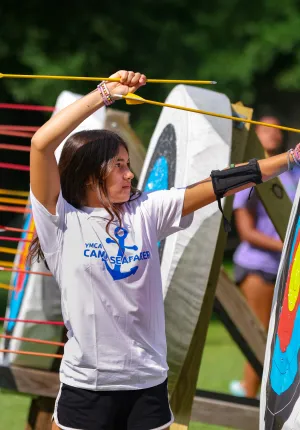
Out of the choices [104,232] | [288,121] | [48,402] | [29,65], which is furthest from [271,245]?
[288,121]

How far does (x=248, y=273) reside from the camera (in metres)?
5.95

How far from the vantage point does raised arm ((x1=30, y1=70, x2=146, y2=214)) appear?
2895mm

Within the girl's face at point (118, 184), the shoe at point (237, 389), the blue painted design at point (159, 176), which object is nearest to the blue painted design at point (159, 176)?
the blue painted design at point (159, 176)

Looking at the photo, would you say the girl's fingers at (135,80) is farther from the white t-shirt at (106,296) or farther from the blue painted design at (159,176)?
the blue painted design at (159,176)

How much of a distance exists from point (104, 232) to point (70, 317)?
10.2 inches

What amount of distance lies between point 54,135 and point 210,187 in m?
0.50

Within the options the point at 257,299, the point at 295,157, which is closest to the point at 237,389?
the point at 257,299

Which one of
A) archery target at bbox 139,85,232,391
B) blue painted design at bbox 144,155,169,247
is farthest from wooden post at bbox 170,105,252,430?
blue painted design at bbox 144,155,169,247

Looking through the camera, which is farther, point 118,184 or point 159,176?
point 159,176

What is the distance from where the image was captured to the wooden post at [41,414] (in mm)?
4367

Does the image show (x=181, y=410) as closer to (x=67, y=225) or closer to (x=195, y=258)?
(x=195, y=258)

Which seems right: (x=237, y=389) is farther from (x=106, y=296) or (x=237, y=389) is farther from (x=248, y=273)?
(x=106, y=296)

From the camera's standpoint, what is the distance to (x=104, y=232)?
9.77 feet

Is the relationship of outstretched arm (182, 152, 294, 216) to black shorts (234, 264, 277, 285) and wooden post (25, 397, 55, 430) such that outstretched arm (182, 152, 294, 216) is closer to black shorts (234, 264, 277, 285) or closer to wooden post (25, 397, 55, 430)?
wooden post (25, 397, 55, 430)
